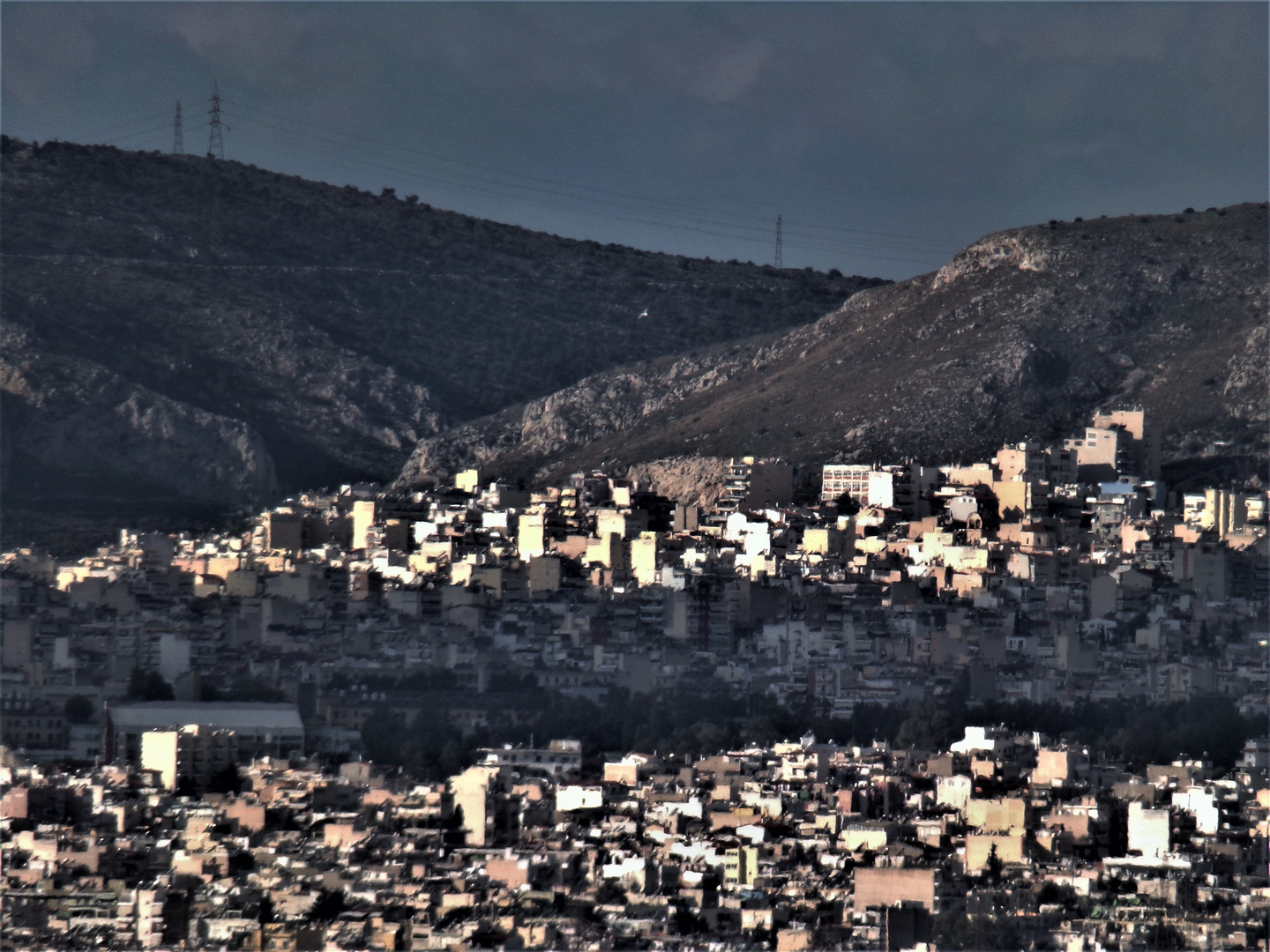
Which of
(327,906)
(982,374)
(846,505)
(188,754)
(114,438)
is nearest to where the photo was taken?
(327,906)

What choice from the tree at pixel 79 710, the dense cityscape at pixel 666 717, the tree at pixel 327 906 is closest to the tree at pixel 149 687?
the dense cityscape at pixel 666 717

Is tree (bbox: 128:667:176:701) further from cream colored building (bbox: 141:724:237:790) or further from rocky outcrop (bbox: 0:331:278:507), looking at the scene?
rocky outcrop (bbox: 0:331:278:507)

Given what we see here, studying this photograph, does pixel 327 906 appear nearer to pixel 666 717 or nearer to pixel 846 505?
pixel 666 717

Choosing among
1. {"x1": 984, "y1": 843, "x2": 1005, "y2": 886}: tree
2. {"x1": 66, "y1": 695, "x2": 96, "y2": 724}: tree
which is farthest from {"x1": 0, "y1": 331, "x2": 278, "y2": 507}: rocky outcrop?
{"x1": 984, "y1": 843, "x2": 1005, "y2": 886}: tree


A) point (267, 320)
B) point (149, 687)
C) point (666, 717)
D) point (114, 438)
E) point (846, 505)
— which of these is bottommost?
point (666, 717)

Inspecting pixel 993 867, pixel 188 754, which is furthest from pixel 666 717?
pixel 993 867

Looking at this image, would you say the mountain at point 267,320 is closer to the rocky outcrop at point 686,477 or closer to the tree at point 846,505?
the rocky outcrop at point 686,477
